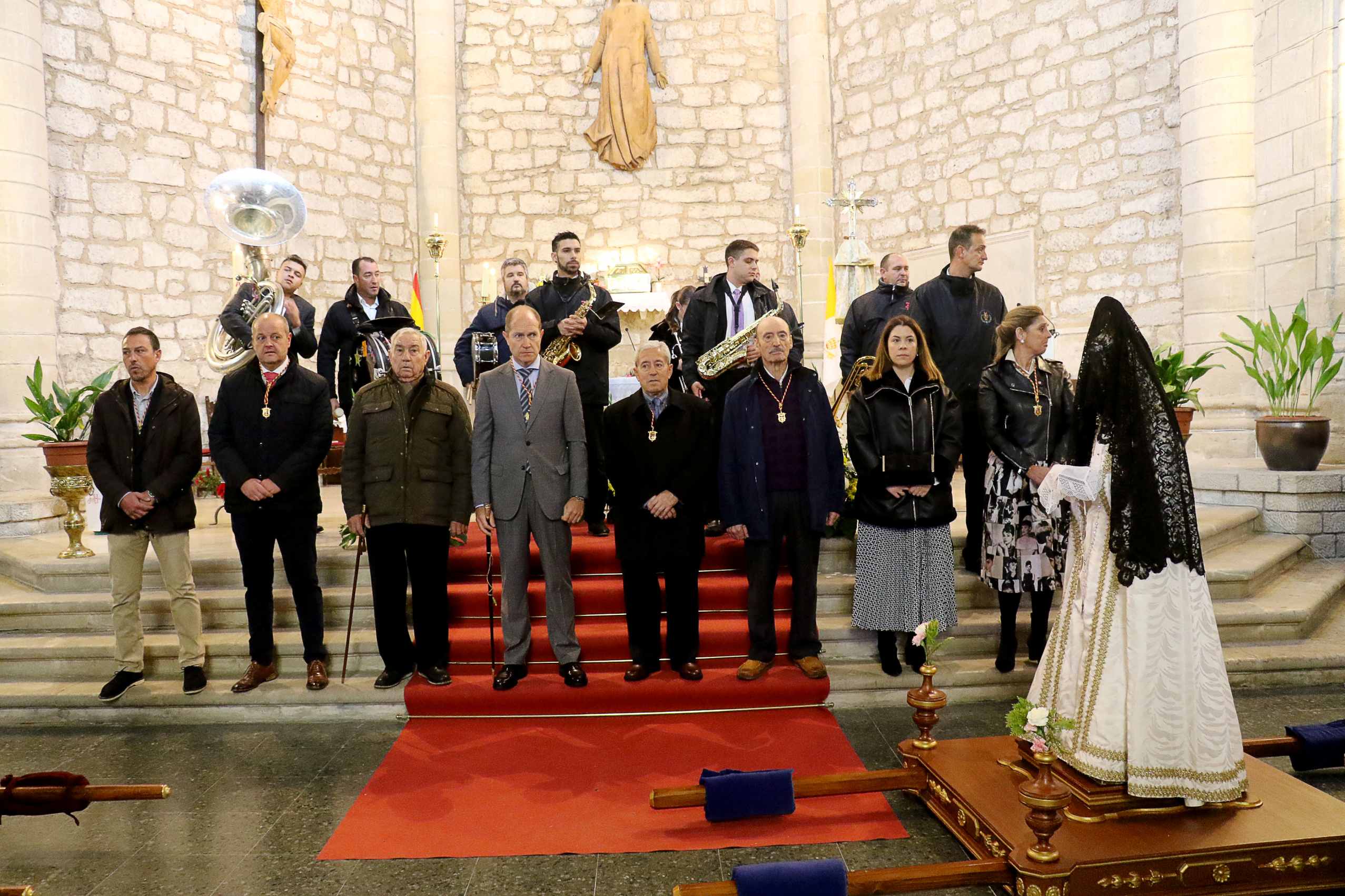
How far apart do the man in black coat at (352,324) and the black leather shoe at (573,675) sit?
7.53 ft

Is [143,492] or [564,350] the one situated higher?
[564,350]

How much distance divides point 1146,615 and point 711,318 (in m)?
2.95

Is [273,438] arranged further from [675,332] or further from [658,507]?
[675,332]

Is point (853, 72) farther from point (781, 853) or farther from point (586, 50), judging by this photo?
point (781, 853)

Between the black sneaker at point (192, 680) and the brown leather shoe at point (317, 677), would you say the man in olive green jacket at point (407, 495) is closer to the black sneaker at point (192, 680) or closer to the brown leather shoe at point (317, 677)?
the brown leather shoe at point (317, 677)

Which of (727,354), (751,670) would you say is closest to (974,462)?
(727,354)

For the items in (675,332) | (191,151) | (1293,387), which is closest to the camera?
(675,332)

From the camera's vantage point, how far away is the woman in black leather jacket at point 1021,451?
445 centimetres

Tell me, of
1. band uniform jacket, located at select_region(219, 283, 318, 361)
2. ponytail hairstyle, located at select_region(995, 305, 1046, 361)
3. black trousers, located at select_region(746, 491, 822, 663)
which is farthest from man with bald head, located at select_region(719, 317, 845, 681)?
band uniform jacket, located at select_region(219, 283, 318, 361)

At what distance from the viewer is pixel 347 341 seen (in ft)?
19.1

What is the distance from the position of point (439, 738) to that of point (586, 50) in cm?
891

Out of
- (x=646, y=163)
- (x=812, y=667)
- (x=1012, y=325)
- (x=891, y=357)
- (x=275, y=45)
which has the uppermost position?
(x=275, y=45)

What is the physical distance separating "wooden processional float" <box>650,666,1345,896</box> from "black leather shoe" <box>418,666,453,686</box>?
5.64 ft

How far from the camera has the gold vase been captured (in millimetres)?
5773
